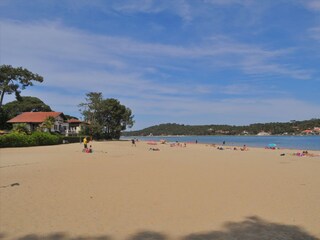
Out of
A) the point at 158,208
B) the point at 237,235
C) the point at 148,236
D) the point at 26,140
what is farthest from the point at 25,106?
the point at 237,235

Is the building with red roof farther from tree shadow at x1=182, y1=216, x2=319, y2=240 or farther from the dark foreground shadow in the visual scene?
tree shadow at x1=182, y1=216, x2=319, y2=240

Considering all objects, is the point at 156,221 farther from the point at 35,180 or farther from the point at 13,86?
the point at 13,86

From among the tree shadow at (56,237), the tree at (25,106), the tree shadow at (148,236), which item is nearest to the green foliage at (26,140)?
the tree shadow at (56,237)

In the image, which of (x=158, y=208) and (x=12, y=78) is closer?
(x=158, y=208)

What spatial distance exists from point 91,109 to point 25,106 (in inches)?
924

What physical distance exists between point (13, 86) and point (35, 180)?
56478 millimetres

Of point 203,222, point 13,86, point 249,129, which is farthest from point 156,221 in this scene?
point 249,129

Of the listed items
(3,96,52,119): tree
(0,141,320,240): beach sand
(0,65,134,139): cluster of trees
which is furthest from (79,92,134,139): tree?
(0,141,320,240): beach sand

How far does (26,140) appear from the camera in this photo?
1587 inches

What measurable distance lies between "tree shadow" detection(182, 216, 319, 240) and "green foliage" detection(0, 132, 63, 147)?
3553 cm

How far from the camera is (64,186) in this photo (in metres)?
11.6

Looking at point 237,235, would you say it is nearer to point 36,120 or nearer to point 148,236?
point 148,236

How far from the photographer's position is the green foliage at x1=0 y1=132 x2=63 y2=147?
37.6 meters

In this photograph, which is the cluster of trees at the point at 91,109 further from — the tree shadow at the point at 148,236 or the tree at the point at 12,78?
the tree shadow at the point at 148,236
